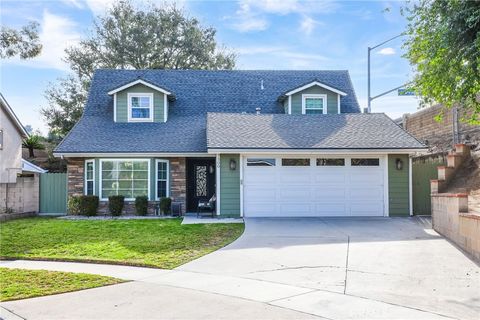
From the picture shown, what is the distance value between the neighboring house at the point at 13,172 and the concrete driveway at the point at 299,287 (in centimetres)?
1085

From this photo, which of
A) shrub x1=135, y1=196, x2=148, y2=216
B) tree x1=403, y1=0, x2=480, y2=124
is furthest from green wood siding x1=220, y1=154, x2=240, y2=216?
tree x1=403, y1=0, x2=480, y2=124


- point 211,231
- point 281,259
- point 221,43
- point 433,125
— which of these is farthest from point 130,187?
point 221,43

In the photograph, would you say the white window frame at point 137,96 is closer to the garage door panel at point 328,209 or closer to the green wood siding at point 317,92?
the green wood siding at point 317,92

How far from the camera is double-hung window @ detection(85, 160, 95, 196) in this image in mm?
16297

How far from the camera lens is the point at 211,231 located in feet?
37.5

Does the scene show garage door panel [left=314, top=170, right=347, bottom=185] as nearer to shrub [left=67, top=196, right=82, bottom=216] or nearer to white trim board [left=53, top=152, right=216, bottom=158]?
white trim board [left=53, top=152, right=216, bottom=158]

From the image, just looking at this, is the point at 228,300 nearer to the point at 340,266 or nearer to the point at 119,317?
the point at 119,317

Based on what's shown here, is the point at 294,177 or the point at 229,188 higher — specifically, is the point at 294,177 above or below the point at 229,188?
above

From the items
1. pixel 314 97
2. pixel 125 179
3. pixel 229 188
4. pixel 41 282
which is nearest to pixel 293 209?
pixel 229 188

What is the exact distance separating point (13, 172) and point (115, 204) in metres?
8.03

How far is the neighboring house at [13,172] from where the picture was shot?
16.1 m

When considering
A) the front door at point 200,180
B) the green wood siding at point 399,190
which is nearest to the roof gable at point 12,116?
the front door at point 200,180

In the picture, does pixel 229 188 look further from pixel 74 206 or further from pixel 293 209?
pixel 74 206

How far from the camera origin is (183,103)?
19.4 metres
